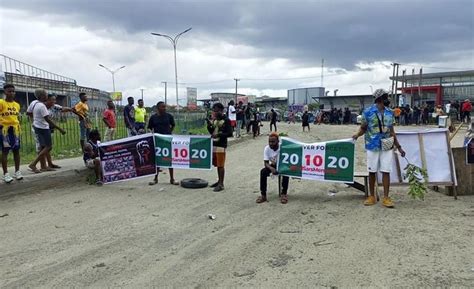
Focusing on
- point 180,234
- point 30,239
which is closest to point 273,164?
point 180,234

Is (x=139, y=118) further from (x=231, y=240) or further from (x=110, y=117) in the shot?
(x=231, y=240)

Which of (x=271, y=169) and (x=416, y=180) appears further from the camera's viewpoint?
(x=271, y=169)

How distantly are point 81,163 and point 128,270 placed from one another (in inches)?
287

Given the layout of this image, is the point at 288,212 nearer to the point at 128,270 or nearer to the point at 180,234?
the point at 180,234

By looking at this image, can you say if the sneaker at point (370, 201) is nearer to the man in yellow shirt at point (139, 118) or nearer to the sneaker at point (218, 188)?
the sneaker at point (218, 188)

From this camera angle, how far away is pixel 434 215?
22.3 ft

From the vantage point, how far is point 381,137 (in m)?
7.30

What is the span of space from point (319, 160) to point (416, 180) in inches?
68.2

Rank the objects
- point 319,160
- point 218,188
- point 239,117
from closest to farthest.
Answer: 1. point 319,160
2. point 218,188
3. point 239,117

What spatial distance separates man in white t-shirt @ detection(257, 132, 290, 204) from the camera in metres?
7.94

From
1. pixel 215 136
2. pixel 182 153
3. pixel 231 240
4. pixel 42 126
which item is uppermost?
pixel 42 126

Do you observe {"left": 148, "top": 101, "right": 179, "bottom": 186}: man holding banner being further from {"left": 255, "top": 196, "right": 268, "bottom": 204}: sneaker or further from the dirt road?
{"left": 255, "top": 196, "right": 268, "bottom": 204}: sneaker

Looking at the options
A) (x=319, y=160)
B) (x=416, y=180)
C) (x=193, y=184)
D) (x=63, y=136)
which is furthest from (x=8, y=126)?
(x=63, y=136)

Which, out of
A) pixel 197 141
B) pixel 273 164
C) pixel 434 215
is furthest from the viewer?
pixel 197 141
